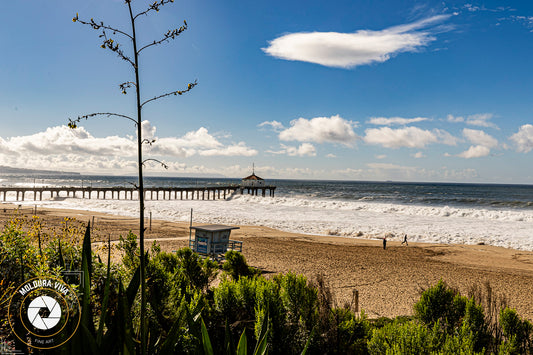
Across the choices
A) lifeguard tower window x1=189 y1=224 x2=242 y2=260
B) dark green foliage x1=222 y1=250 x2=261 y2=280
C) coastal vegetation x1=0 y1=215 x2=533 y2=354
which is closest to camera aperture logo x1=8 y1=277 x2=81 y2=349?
coastal vegetation x1=0 y1=215 x2=533 y2=354

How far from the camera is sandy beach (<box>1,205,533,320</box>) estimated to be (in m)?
11.6

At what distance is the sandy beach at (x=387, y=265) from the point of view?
456 inches

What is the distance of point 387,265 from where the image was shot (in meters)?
16.5

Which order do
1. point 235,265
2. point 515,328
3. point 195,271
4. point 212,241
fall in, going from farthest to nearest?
1. point 212,241
2. point 235,265
3. point 195,271
4. point 515,328

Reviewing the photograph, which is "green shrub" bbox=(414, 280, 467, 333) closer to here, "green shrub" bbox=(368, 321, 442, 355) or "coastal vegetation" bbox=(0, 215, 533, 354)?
"coastal vegetation" bbox=(0, 215, 533, 354)

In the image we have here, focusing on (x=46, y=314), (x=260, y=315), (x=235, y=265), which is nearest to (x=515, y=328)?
(x=260, y=315)

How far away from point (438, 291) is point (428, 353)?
1.96 meters

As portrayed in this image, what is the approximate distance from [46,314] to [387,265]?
16.2m

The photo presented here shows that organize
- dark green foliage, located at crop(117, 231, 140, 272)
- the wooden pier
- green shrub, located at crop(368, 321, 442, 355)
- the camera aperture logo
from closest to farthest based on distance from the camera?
the camera aperture logo < green shrub, located at crop(368, 321, 442, 355) < dark green foliage, located at crop(117, 231, 140, 272) < the wooden pier

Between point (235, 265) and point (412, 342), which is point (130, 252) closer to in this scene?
point (412, 342)

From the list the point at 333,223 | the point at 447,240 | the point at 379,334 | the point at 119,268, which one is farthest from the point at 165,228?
the point at 379,334

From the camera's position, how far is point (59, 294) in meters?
2.50

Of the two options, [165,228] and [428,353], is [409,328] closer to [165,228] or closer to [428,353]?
[428,353]

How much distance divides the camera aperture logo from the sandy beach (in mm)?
7248
